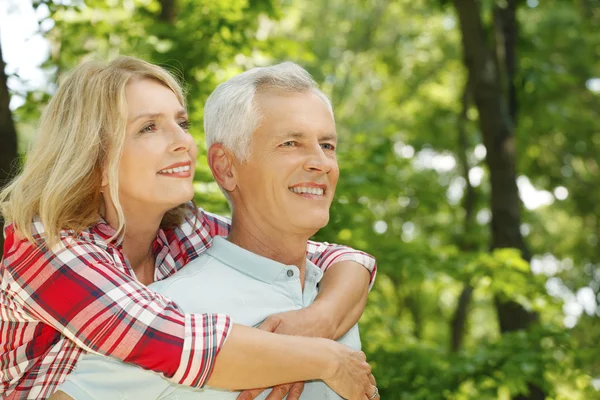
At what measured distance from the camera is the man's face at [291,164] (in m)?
2.49

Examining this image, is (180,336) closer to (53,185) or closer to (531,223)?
(53,185)

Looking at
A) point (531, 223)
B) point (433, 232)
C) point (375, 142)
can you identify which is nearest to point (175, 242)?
point (375, 142)

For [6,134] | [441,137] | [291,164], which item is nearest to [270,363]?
[291,164]

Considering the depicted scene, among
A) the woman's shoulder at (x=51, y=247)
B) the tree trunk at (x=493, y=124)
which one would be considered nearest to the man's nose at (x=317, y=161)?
the woman's shoulder at (x=51, y=247)

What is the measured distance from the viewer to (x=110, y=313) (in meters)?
2.04

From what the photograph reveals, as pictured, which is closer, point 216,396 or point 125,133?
point 216,396

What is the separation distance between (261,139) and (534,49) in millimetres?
8458

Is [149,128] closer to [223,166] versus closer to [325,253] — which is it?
Answer: [223,166]

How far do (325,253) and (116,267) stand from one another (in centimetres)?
106

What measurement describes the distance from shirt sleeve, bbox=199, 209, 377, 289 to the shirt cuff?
0.95 metres

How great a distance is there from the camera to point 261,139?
8.31ft

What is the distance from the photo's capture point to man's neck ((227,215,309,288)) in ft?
8.48

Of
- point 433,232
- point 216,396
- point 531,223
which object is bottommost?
point 433,232

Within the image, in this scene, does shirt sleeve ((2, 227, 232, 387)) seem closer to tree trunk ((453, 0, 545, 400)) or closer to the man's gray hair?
the man's gray hair
